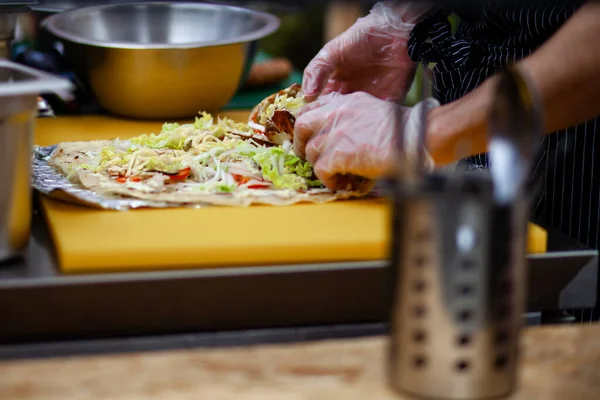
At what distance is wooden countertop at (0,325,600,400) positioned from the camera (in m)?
A: 0.97

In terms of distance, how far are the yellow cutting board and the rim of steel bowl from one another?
782 millimetres

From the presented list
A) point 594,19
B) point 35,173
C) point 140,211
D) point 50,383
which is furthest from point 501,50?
point 50,383

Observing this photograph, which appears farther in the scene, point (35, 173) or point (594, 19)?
point (35, 173)

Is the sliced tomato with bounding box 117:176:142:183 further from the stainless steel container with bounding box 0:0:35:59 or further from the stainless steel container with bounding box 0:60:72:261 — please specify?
the stainless steel container with bounding box 0:0:35:59

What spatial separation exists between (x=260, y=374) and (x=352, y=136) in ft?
2.10

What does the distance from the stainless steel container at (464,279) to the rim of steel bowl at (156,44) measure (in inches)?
56.0

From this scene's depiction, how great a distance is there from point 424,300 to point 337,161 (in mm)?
668

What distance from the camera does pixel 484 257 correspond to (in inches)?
36.2

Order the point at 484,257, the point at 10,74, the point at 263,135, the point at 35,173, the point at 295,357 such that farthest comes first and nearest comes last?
the point at 263,135 < the point at 35,173 < the point at 10,74 < the point at 295,357 < the point at 484,257

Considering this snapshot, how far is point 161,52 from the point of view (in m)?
2.23

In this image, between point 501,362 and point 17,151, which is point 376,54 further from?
point 501,362

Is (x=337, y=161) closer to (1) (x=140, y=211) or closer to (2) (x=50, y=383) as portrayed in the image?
(1) (x=140, y=211)

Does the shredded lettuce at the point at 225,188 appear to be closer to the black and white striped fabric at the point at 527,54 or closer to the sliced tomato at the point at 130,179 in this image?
the sliced tomato at the point at 130,179

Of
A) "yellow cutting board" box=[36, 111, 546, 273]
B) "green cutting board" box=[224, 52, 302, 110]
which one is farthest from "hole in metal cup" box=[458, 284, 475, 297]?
"green cutting board" box=[224, 52, 302, 110]
